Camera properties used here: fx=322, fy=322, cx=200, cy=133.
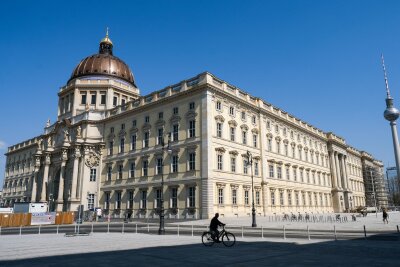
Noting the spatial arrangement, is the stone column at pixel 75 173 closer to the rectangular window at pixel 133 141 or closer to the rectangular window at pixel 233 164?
the rectangular window at pixel 133 141

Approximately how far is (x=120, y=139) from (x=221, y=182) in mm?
20161

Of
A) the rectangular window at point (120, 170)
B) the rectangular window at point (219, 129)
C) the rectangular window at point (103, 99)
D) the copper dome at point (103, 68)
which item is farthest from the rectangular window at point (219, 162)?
the copper dome at point (103, 68)

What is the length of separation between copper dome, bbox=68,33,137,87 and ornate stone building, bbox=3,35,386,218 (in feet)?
0.70

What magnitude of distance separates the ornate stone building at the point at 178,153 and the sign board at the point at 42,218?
9.37 meters

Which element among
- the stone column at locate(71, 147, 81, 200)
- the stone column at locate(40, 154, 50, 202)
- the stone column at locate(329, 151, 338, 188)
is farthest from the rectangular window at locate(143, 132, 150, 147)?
the stone column at locate(329, 151, 338, 188)

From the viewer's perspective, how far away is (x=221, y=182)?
3853 cm

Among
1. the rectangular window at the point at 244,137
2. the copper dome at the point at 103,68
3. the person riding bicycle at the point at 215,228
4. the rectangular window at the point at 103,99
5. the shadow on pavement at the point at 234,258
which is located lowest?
the shadow on pavement at the point at 234,258

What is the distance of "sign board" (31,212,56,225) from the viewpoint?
39.2m

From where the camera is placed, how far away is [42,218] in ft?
131

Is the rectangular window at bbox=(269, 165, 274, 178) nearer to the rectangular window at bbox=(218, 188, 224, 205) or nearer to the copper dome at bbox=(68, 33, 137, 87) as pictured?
the rectangular window at bbox=(218, 188, 224, 205)

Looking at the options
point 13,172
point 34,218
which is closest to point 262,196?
point 34,218

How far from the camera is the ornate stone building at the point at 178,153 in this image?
39.6m

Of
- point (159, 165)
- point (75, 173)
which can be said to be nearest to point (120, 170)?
point (75, 173)

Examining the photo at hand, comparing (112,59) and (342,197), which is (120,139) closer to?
(112,59)
